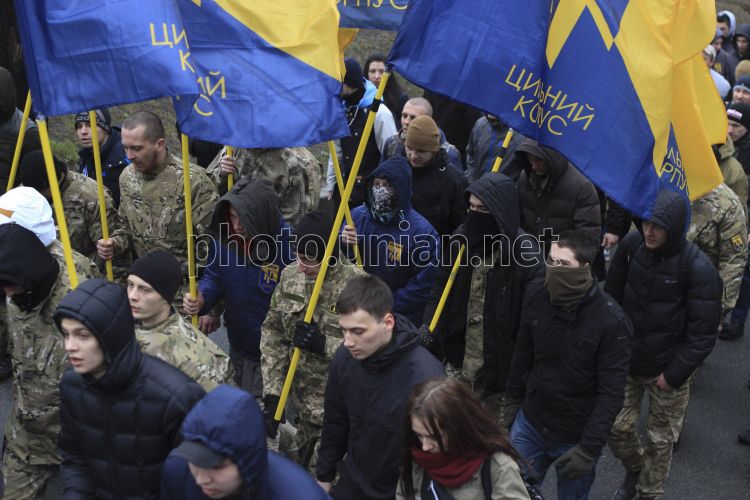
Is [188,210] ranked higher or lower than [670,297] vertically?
lower

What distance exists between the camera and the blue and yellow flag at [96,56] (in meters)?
4.88

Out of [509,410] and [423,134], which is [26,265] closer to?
[509,410]

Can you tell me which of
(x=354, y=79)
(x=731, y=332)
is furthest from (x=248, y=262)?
(x=731, y=332)

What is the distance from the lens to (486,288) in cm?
579

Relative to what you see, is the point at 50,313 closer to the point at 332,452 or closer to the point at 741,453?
the point at 332,452

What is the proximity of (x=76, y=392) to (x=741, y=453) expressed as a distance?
502cm

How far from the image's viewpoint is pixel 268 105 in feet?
18.3

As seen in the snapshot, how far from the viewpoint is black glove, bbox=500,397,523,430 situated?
5.70m

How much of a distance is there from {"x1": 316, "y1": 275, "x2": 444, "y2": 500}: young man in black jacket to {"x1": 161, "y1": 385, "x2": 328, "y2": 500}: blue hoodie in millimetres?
862

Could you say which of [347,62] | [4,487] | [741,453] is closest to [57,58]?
[4,487]

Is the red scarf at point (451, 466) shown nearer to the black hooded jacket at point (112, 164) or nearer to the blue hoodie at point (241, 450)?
the blue hoodie at point (241, 450)

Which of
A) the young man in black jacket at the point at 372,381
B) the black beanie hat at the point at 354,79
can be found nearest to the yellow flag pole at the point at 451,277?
the young man in black jacket at the point at 372,381

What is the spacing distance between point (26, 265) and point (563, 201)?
3.83 m

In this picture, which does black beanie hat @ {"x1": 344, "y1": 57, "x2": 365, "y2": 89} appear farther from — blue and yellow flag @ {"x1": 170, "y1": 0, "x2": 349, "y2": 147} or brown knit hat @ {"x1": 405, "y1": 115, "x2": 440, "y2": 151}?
blue and yellow flag @ {"x1": 170, "y1": 0, "x2": 349, "y2": 147}
